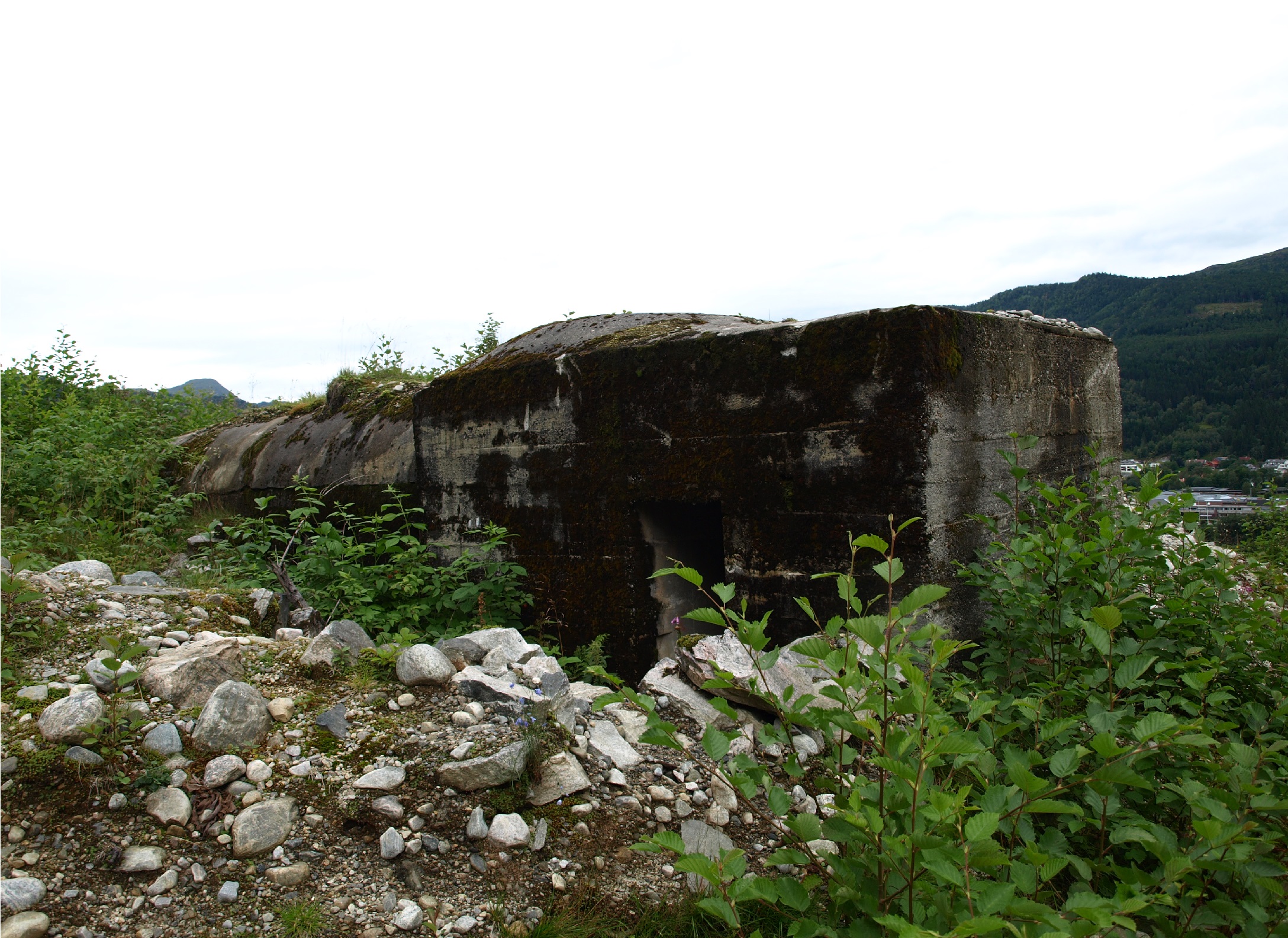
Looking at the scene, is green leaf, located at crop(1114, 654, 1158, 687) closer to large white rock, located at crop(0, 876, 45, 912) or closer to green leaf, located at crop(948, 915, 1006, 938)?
green leaf, located at crop(948, 915, 1006, 938)

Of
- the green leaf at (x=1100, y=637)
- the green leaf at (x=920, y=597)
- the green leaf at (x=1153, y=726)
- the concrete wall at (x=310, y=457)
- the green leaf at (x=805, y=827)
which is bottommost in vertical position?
the green leaf at (x=805, y=827)

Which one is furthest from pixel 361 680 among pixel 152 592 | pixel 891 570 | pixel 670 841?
pixel 891 570

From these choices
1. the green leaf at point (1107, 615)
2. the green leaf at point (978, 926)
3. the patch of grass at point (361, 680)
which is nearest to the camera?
the green leaf at point (978, 926)

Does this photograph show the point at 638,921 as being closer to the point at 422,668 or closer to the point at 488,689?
the point at 488,689

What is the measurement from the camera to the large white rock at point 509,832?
221cm

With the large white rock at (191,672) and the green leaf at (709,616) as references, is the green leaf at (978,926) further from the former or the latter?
the large white rock at (191,672)

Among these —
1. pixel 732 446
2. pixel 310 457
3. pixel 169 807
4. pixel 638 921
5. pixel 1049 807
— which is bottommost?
pixel 638 921

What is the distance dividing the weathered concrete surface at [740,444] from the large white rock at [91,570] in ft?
6.13

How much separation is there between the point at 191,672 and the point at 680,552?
2643 millimetres

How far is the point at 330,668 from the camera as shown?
2.91m

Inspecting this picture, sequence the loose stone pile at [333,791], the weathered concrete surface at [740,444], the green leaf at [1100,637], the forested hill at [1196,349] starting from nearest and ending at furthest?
the green leaf at [1100,637]
the loose stone pile at [333,791]
the weathered concrete surface at [740,444]
the forested hill at [1196,349]

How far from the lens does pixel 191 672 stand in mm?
2557

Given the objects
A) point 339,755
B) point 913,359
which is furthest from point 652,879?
point 913,359

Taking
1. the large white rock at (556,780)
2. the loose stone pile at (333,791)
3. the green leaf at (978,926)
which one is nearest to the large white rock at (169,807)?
the loose stone pile at (333,791)
